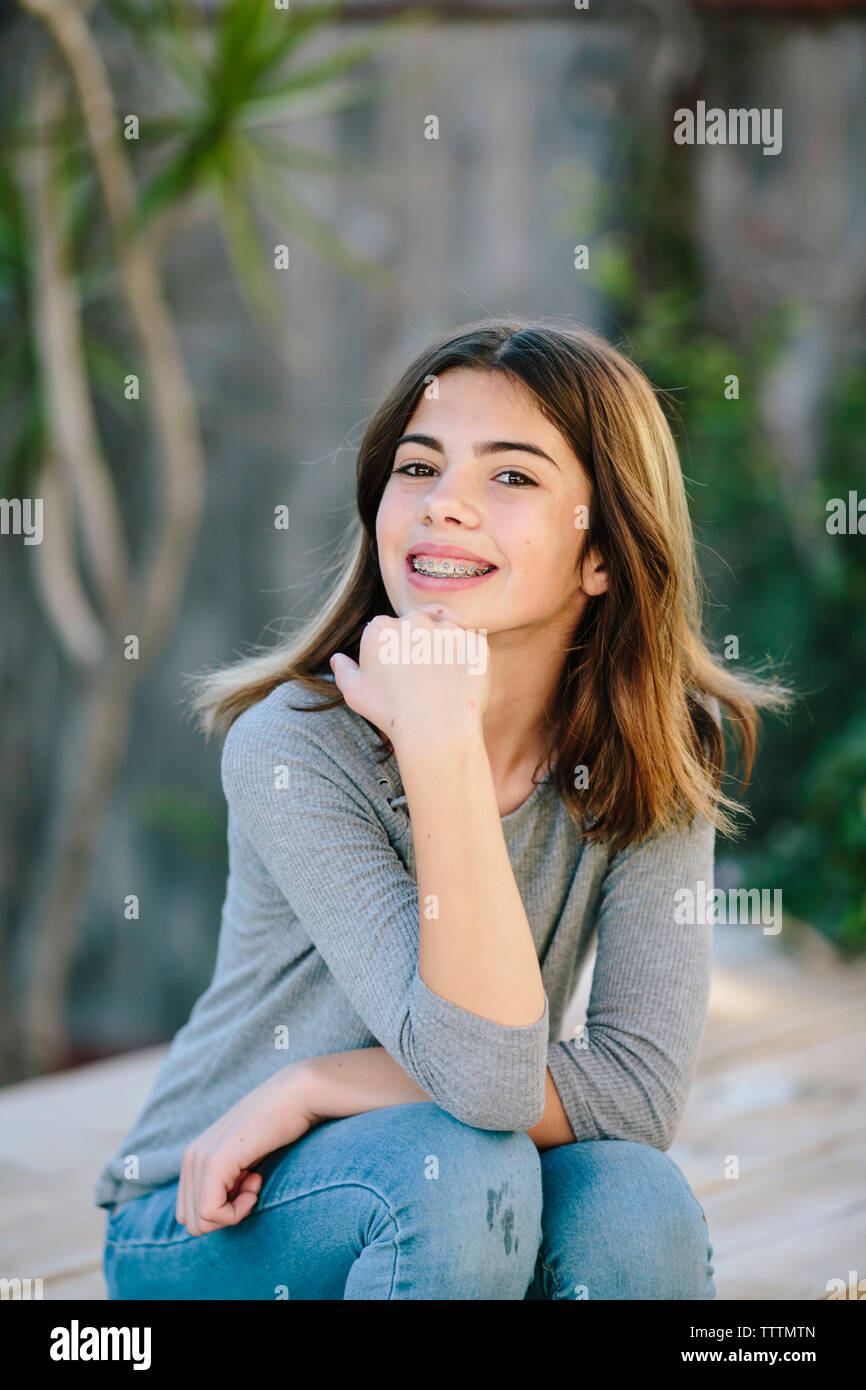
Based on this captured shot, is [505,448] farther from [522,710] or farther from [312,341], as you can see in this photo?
[312,341]

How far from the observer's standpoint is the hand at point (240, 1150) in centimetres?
124

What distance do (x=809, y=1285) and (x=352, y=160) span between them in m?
3.43

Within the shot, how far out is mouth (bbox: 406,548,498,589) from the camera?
1.34 m

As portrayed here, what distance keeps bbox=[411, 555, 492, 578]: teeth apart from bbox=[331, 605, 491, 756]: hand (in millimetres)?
38

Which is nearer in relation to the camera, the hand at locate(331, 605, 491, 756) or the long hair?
the hand at locate(331, 605, 491, 756)

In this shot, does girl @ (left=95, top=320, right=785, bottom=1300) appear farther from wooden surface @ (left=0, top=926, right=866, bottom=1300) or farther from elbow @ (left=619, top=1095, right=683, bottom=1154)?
wooden surface @ (left=0, top=926, right=866, bottom=1300)

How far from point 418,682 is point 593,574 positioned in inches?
11.6

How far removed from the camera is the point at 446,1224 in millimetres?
1135

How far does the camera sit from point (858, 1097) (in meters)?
2.27
